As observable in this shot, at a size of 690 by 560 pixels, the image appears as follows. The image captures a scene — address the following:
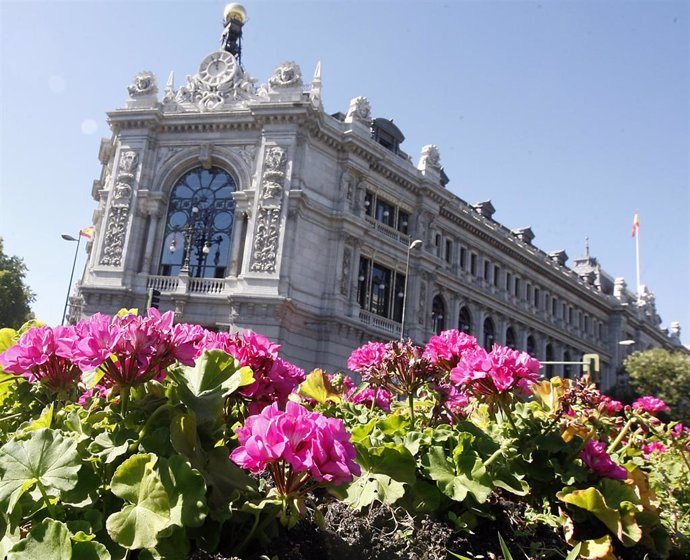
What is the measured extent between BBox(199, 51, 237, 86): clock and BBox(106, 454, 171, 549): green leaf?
92.1 ft

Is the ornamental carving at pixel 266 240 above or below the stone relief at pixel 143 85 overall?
below

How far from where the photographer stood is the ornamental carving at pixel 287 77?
26266mm

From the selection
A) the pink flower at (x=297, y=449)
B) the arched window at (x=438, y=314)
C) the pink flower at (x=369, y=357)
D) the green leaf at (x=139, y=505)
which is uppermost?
the arched window at (x=438, y=314)

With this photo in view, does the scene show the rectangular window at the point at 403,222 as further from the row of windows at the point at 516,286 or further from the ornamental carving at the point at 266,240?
the ornamental carving at the point at 266,240

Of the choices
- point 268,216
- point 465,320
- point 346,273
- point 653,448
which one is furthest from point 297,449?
point 465,320

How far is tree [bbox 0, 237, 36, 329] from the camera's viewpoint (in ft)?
116

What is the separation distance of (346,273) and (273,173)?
18.0 feet

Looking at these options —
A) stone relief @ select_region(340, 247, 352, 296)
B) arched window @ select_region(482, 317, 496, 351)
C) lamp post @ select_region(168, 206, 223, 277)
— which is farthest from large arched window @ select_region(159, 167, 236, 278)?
arched window @ select_region(482, 317, 496, 351)

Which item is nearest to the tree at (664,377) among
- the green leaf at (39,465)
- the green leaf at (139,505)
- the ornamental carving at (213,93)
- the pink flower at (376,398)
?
the ornamental carving at (213,93)

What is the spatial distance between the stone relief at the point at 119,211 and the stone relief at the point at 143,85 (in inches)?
117

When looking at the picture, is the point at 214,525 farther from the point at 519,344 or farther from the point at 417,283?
the point at 519,344

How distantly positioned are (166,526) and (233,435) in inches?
29.5

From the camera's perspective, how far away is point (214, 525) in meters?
1.92

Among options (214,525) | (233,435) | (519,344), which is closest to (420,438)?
(233,435)
